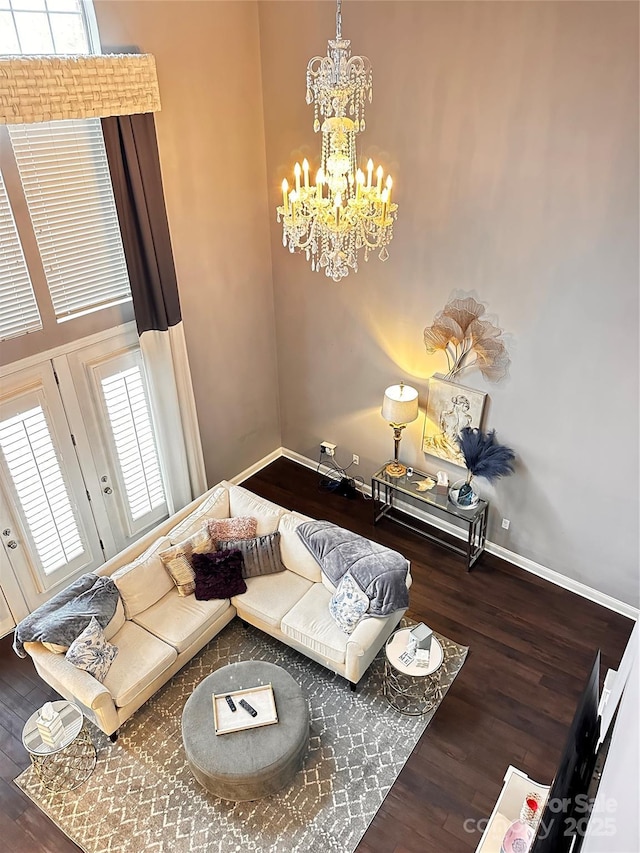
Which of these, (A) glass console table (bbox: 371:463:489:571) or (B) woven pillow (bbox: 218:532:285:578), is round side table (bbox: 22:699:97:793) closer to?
(B) woven pillow (bbox: 218:532:285:578)

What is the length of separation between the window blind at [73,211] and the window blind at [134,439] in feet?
2.32

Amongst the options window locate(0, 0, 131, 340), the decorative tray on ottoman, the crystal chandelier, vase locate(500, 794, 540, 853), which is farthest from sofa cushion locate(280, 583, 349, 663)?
window locate(0, 0, 131, 340)

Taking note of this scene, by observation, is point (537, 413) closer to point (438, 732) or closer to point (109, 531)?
point (438, 732)

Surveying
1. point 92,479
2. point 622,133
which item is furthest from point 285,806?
point 622,133

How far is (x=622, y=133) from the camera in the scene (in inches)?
158

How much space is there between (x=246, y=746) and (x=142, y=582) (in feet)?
5.00

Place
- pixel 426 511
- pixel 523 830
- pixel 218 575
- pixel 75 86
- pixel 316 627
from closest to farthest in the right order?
Result: 1. pixel 523 830
2. pixel 75 86
3. pixel 316 627
4. pixel 218 575
5. pixel 426 511

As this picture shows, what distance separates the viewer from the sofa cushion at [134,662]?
439cm

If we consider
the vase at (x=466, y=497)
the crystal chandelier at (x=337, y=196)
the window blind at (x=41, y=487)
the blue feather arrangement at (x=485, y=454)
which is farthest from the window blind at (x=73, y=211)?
the vase at (x=466, y=497)

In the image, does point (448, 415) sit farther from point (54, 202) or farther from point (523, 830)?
point (54, 202)

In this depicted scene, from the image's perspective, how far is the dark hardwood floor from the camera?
3.98 m

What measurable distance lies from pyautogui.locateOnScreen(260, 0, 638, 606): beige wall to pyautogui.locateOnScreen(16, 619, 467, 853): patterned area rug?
1.88 metres

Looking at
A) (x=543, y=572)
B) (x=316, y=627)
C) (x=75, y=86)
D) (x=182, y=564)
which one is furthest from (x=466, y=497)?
(x=75, y=86)

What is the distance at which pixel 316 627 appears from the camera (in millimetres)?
4762
